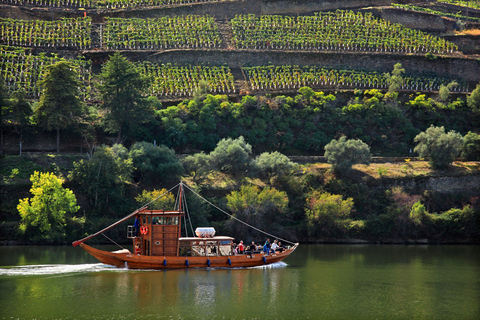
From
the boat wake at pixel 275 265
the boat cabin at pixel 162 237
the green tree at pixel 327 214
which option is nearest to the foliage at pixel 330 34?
the green tree at pixel 327 214

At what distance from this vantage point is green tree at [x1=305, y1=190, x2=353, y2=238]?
63953 mm

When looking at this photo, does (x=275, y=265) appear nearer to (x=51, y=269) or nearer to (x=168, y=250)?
(x=168, y=250)

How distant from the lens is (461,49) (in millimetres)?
97000

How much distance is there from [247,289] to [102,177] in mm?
25535

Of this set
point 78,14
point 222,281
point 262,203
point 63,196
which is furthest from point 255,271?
point 78,14

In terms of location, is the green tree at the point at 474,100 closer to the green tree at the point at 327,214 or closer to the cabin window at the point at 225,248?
the green tree at the point at 327,214

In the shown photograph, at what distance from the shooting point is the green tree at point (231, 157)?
2672 inches

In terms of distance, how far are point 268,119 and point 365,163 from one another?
41.7 feet

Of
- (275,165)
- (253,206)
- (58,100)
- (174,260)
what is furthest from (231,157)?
(174,260)

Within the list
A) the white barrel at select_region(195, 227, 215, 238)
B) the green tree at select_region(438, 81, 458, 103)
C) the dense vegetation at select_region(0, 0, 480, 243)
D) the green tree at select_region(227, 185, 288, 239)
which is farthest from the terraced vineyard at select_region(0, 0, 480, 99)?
the white barrel at select_region(195, 227, 215, 238)

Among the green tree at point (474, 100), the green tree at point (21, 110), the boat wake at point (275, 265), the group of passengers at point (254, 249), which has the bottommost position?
the boat wake at point (275, 265)

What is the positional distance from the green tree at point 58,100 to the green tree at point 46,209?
892cm

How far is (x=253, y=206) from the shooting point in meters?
62.8

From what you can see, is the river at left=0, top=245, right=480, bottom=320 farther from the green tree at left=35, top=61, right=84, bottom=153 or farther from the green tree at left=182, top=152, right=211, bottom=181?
the green tree at left=35, top=61, right=84, bottom=153
